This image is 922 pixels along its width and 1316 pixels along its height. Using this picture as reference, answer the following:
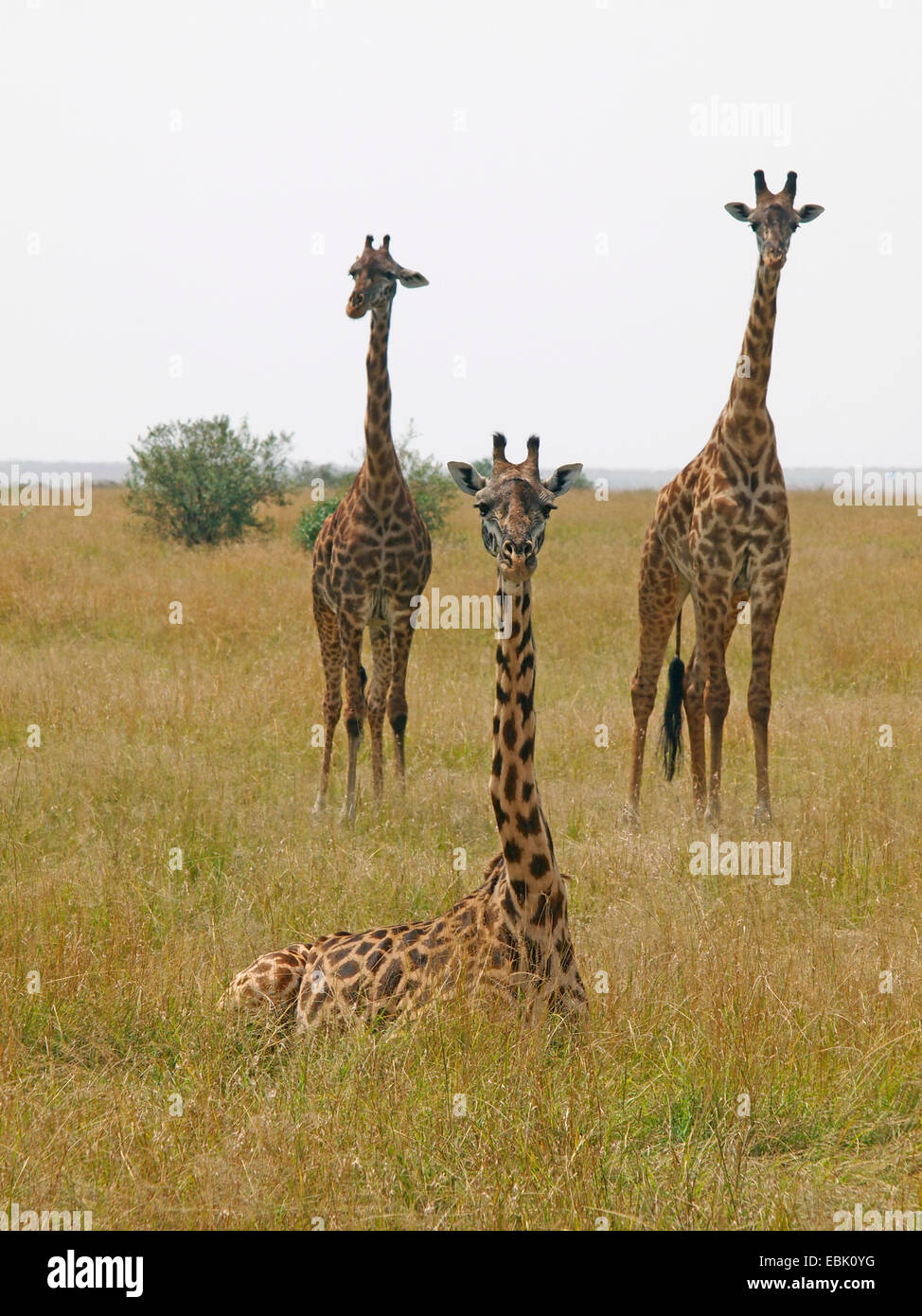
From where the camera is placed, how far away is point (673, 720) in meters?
8.94

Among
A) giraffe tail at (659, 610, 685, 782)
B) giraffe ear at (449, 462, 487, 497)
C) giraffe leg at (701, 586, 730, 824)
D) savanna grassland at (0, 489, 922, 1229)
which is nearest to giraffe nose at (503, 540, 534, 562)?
giraffe ear at (449, 462, 487, 497)

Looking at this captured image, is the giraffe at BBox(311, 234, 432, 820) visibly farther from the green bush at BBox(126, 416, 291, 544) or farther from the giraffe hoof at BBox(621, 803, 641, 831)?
the green bush at BBox(126, 416, 291, 544)

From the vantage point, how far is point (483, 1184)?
3609 millimetres

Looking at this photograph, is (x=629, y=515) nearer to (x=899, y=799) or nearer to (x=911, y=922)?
(x=899, y=799)

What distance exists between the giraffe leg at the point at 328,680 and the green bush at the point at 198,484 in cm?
1342

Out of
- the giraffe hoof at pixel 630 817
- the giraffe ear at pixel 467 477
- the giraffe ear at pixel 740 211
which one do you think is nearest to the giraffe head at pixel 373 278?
the giraffe ear at pixel 740 211

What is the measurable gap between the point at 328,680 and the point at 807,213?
4505 mm

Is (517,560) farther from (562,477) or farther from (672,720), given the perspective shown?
(672,720)

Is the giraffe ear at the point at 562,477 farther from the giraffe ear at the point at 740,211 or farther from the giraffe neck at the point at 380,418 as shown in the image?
the giraffe neck at the point at 380,418

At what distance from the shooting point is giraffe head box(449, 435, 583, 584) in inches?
160

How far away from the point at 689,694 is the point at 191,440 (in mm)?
16809

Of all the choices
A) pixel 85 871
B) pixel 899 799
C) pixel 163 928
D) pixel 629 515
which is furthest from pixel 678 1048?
pixel 629 515

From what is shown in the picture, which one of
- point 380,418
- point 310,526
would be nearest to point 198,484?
point 310,526

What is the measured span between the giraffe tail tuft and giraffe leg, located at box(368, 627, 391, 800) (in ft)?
6.50
